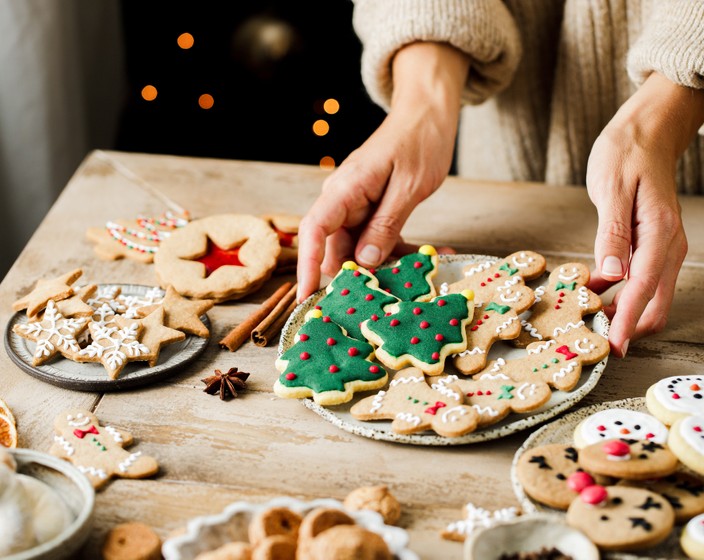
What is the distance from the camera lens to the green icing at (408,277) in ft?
4.27

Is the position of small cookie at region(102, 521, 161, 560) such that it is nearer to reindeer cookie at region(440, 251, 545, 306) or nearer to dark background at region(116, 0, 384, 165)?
reindeer cookie at region(440, 251, 545, 306)

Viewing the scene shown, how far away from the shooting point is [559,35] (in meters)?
1.85

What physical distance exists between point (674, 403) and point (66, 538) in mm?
725

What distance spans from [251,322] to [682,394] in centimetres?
66

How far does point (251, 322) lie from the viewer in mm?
1319

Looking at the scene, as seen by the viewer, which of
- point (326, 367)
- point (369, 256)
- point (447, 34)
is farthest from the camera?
point (447, 34)

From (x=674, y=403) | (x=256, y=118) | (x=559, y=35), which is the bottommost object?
(x=256, y=118)

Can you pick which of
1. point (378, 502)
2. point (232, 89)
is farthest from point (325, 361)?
point (232, 89)

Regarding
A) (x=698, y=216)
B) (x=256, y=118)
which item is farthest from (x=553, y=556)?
(x=256, y=118)

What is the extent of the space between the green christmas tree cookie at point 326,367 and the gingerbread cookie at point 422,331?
0.09ft

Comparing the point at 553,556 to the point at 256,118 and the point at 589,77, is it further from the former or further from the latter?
the point at 256,118

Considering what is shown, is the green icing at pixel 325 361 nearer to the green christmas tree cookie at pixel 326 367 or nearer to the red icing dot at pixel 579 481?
A: the green christmas tree cookie at pixel 326 367

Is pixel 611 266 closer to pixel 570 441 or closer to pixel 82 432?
pixel 570 441

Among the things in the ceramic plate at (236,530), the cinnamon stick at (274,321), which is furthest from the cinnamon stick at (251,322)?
the ceramic plate at (236,530)
